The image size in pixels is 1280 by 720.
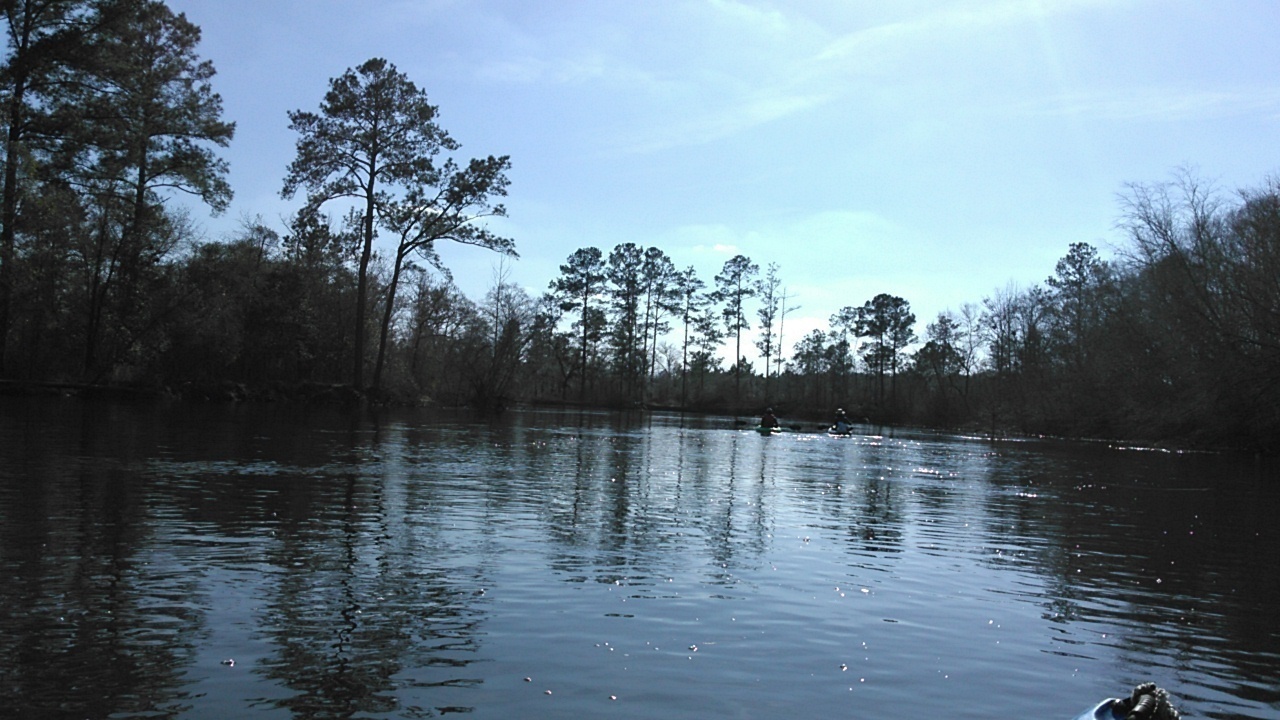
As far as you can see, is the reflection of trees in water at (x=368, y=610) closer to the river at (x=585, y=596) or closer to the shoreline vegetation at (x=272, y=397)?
the river at (x=585, y=596)

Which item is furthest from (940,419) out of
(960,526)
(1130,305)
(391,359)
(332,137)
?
(960,526)

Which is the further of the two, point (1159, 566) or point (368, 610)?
point (1159, 566)

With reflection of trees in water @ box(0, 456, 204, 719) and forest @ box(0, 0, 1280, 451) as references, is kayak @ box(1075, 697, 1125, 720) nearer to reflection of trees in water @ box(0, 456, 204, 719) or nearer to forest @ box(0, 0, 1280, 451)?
reflection of trees in water @ box(0, 456, 204, 719)

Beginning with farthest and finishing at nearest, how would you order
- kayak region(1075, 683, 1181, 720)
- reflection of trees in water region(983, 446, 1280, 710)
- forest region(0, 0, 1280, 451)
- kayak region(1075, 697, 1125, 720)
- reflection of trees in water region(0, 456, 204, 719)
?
forest region(0, 0, 1280, 451) < reflection of trees in water region(983, 446, 1280, 710) < reflection of trees in water region(0, 456, 204, 719) < kayak region(1075, 697, 1125, 720) < kayak region(1075, 683, 1181, 720)

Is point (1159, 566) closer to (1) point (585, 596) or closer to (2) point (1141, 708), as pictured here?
(1) point (585, 596)

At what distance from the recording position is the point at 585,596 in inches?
332

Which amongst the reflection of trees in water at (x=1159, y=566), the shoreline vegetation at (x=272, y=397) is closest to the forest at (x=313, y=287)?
the shoreline vegetation at (x=272, y=397)

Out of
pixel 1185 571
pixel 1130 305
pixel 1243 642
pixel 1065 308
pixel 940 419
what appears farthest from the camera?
pixel 940 419

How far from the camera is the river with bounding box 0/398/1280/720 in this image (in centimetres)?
575

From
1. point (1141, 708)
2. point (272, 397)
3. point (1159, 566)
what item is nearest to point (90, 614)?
point (1141, 708)

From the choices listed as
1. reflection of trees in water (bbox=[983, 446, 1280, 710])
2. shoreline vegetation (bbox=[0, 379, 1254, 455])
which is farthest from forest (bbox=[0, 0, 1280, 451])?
reflection of trees in water (bbox=[983, 446, 1280, 710])

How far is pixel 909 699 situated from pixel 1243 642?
13.7 feet

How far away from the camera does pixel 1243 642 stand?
797 cm

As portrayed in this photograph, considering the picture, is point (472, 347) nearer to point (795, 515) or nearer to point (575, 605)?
point (795, 515)
